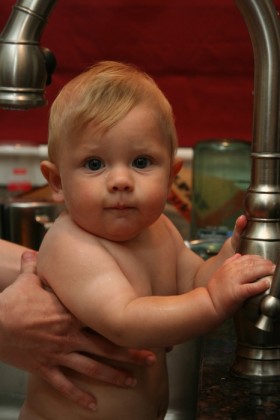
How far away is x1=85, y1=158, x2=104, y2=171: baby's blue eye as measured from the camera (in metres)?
0.83

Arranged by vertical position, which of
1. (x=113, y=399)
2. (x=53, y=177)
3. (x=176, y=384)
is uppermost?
(x=53, y=177)

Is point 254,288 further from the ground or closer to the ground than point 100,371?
further from the ground

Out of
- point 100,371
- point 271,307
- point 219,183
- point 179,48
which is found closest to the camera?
point 271,307

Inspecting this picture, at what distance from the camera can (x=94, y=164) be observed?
83 cm

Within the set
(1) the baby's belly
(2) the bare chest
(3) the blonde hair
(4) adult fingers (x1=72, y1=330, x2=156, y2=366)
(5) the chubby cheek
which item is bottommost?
(1) the baby's belly

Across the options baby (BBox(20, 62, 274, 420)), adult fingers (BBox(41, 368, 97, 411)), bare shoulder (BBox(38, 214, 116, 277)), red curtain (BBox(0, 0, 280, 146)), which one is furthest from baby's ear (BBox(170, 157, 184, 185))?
red curtain (BBox(0, 0, 280, 146))

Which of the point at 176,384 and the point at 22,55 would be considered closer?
the point at 22,55

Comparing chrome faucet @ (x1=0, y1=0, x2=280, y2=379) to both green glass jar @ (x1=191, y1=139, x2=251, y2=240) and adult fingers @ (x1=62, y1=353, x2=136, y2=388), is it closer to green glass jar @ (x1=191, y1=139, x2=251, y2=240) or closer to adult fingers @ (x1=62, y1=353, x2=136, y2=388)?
adult fingers @ (x1=62, y1=353, x2=136, y2=388)

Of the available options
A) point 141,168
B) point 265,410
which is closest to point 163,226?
point 141,168

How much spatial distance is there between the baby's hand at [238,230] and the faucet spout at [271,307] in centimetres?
11

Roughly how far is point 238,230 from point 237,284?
0.13 metres

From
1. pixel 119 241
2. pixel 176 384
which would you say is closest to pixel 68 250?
pixel 119 241

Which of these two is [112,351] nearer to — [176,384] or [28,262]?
[28,262]

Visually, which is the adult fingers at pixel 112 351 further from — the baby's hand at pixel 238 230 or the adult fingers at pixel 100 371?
the baby's hand at pixel 238 230
